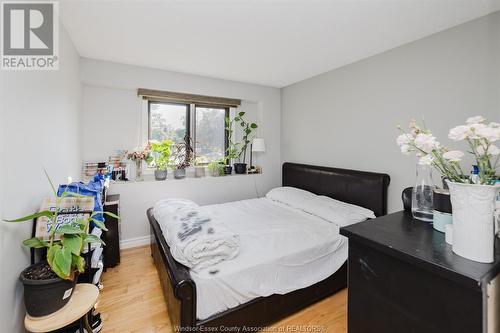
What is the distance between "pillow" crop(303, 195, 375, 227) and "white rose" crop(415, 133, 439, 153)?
5.02ft

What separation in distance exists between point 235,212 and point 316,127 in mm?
1804

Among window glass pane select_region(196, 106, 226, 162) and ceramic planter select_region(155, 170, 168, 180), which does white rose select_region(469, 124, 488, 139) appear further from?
window glass pane select_region(196, 106, 226, 162)

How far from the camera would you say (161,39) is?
233 centimetres

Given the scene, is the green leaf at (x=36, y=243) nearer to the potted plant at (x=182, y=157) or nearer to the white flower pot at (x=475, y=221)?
the white flower pot at (x=475, y=221)

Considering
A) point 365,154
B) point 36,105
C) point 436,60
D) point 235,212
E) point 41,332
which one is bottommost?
point 41,332

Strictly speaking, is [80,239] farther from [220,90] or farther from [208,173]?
[220,90]

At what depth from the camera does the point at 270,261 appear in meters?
1.78

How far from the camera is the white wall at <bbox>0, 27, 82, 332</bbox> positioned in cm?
116

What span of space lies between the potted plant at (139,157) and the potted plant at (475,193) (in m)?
3.19

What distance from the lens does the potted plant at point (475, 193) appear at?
870mm

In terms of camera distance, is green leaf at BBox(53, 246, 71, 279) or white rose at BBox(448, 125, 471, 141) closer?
white rose at BBox(448, 125, 471, 141)

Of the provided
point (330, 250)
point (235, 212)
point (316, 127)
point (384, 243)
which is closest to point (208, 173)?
point (235, 212)

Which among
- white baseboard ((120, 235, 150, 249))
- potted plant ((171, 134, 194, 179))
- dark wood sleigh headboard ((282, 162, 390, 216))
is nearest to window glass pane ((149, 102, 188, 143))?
potted plant ((171, 134, 194, 179))

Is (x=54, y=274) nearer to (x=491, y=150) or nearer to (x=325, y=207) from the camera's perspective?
(x=491, y=150)
